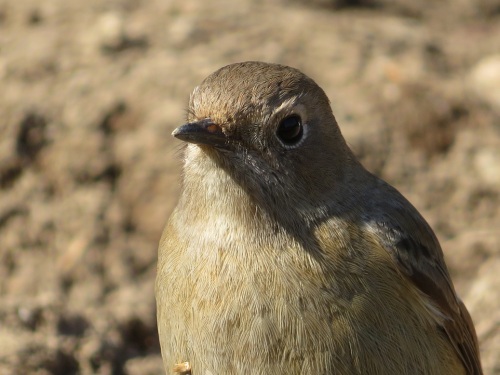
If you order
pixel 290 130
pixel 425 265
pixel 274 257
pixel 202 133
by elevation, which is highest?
pixel 202 133

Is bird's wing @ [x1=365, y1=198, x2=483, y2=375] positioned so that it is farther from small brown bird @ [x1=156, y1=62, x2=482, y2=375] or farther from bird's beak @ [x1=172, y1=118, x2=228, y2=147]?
bird's beak @ [x1=172, y1=118, x2=228, y2=147]

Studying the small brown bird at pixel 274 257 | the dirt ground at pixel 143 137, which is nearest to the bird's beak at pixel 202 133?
the small brown bird at pixel 274 257

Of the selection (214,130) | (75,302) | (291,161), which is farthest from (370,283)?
(75,302)

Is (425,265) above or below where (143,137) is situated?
below

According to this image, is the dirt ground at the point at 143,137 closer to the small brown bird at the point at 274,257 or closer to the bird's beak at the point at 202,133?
the small brown bird at the point at 274,257

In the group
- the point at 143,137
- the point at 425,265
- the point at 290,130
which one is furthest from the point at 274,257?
the point at 143,137

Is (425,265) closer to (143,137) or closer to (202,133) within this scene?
(202,133)
